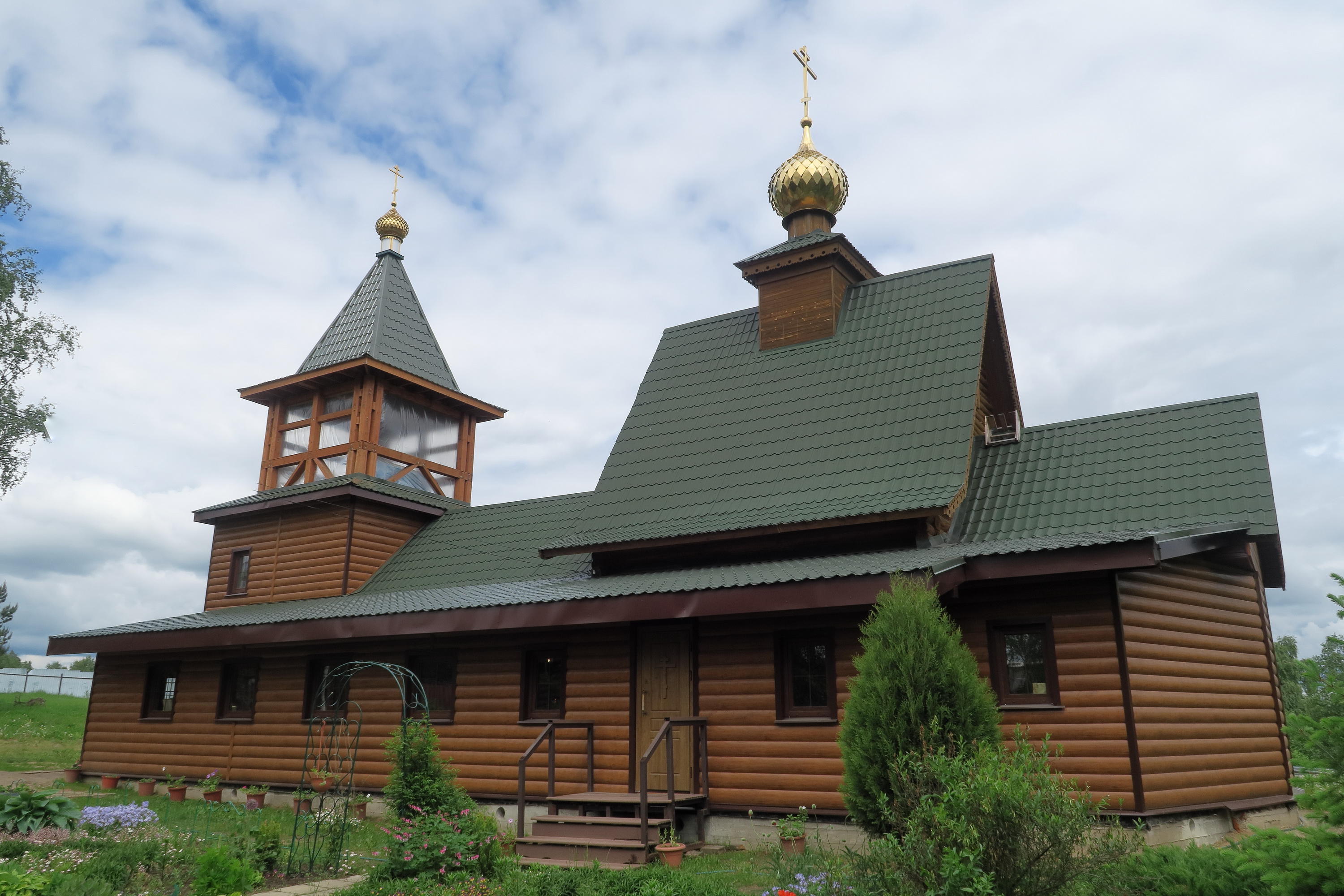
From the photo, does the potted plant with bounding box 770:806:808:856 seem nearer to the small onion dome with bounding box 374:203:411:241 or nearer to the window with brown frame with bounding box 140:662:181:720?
the window with brown frame with bounding box 140:662:181:720

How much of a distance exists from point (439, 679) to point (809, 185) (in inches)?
399

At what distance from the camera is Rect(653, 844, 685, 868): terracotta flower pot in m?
9.00

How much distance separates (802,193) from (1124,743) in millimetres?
10363

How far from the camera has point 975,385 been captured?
12.5 meters

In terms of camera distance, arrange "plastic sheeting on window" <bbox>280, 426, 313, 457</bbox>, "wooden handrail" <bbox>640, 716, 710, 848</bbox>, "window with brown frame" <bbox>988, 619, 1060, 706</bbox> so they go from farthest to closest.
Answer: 1. "plastic sheeting on window" <bbox>280, 426, 313, 457</bbox>
2. "window with brown frame" <bbox>988, 619, 1060, 706</bbox>
3. "wooden handrail" <bbox>640, 716, 710, 848</bbox>

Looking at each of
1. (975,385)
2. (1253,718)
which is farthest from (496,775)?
(1253,718)

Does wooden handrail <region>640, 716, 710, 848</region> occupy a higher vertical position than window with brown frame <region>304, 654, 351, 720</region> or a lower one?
lower

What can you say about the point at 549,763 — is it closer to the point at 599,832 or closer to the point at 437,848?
the point at 599,832

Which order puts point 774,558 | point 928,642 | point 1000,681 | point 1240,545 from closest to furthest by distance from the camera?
point 928,642, point 1000,681, point 1240,545, point 774,558

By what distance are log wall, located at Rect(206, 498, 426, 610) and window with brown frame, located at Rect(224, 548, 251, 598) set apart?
0.25ft

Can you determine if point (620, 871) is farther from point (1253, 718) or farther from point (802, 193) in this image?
point (802, 193)

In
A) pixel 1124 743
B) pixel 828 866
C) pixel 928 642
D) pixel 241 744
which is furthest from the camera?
pixel 241 744

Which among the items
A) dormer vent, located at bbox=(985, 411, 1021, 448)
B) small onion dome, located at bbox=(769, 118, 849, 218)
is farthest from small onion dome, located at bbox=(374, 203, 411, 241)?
dormer vent, located at bbox=(985, 411, 1021, 448)

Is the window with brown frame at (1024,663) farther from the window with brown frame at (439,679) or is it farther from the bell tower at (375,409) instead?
the bell tower at (375,409)
